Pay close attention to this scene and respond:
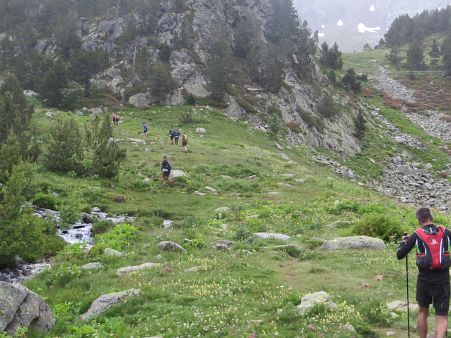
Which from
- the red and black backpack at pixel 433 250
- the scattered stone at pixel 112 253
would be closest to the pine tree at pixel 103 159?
the scattered stone at pixel 112 253

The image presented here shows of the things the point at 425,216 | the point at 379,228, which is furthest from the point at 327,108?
the point at 425,216

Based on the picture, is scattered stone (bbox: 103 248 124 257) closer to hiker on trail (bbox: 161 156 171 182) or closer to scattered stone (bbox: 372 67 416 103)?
hiker on trail (bbox: 161 156 171 182)

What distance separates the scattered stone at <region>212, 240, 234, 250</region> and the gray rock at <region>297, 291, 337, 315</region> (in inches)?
246

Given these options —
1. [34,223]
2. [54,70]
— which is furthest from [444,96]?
[34,223]

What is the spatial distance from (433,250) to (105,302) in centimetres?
820

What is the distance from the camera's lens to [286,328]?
10.5 m

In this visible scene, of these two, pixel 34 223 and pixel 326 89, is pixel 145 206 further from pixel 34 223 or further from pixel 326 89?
pixel 326 89

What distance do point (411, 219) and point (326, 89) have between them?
60878mm

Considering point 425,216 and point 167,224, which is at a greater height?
point 425,216

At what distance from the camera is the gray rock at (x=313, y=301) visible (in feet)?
36.6

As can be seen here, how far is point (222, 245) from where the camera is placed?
59.0ft

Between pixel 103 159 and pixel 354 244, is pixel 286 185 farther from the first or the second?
pixel 354 244

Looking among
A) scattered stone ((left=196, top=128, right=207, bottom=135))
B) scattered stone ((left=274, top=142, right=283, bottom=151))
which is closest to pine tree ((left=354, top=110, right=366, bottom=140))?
scattered stone ((left=274, top=142, right=283, bottom=151))

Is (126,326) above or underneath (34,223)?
underneath
